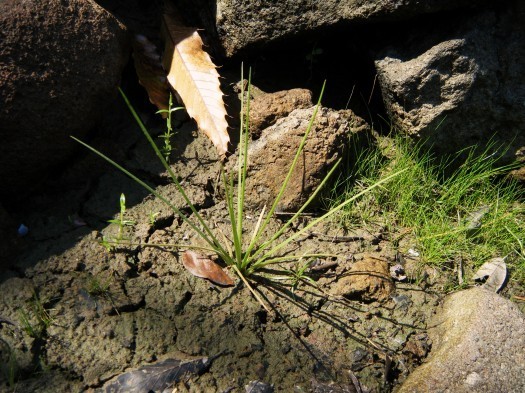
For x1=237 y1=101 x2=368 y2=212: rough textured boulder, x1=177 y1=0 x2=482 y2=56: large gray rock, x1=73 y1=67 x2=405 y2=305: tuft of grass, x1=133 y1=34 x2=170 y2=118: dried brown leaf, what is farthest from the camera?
x1=133 y1=34 x2=170 y2=118: dried brown leaf

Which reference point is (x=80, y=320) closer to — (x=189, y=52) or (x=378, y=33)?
(x=189, y=52)

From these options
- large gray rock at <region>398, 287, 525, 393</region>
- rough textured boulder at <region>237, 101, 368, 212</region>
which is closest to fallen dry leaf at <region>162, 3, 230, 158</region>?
rough textured boulder at <region>237, 101, 368, 212</region>

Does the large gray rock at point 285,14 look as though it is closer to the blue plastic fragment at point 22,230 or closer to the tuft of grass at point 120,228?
the tuft of grass at point 120,228

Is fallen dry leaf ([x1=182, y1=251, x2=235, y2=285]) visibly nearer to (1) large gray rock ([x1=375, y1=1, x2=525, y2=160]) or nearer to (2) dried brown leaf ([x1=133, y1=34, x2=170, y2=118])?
(2) dried brown leaf ([x1=133, y1=34, x2=170, y2=118])

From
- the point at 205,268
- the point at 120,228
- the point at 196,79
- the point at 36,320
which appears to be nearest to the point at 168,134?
the point at 196,79

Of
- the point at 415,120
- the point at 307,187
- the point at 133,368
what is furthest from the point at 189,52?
the point at 133,368

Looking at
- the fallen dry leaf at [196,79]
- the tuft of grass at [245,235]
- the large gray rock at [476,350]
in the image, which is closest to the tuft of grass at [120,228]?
the tuft of grass at [245,235]
